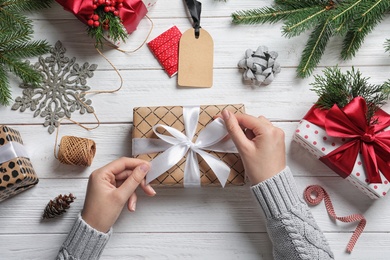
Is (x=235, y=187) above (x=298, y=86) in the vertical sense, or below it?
below

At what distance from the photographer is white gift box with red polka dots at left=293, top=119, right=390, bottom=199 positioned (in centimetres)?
116

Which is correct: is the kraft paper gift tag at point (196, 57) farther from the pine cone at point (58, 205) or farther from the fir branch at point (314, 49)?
the pine cone at point (58, 205)

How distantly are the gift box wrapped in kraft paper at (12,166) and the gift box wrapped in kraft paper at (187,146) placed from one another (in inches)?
12.4

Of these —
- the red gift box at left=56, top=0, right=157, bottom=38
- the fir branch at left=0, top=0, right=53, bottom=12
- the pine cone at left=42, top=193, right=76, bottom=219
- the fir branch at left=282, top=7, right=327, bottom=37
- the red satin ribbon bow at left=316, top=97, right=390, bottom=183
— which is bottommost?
the pine cone at left=42, top=193, right=76, bottom=219

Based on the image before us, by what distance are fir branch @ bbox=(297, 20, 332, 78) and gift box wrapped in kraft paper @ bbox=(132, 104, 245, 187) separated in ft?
0.77

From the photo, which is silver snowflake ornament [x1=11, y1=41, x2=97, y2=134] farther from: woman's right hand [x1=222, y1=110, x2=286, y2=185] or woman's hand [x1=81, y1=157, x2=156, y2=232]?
woman's right hand [x1=222, y1=110, x2=286, y2=185]

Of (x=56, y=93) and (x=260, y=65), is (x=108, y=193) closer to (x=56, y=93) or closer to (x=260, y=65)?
(x=56, y=93)

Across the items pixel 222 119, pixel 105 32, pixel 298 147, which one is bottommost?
pixel 298 147

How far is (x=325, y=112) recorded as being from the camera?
1.21m

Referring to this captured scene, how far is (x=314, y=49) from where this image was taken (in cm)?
125

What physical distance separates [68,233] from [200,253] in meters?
0.40

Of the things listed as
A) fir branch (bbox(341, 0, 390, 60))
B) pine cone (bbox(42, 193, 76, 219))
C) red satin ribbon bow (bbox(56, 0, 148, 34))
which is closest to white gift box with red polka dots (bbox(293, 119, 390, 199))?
fir branch (bbox(341, 0, 390, 60))

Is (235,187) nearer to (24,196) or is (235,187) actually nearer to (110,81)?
(110,81)

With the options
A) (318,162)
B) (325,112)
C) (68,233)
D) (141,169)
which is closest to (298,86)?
(325,112)
